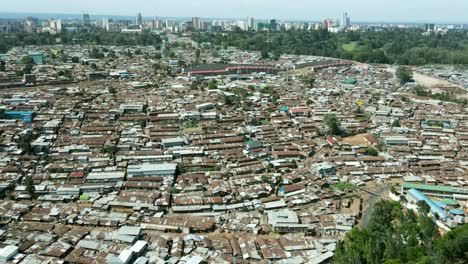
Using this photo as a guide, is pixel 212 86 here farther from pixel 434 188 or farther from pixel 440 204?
pixel 440 204

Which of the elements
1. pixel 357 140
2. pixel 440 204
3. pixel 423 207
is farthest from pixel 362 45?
pixel 423 207

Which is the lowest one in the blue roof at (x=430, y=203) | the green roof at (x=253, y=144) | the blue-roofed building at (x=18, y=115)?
the blue roof at (x=430, y=203)

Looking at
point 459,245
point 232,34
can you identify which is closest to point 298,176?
point 459,245

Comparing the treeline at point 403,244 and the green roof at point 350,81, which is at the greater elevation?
the green roof at point 350,81

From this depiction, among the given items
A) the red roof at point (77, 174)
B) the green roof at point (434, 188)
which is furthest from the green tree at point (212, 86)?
the green roof at point (434, 188)

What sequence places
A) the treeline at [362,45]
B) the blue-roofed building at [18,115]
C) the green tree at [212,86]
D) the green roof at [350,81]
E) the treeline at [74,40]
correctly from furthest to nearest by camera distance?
the treeline at [74,40], the treeline at [362,45], the green roof at [350,81], the green tree at [212,86], the blue-roofed building at [18,115]

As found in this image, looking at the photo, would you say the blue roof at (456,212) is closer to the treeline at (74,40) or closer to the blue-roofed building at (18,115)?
the blue-roofed building at (18,115)

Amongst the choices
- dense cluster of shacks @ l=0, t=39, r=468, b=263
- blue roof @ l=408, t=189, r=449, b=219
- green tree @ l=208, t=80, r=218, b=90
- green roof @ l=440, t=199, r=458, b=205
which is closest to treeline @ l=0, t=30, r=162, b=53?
green tree @ l=208, t=80, r=218, b=90
